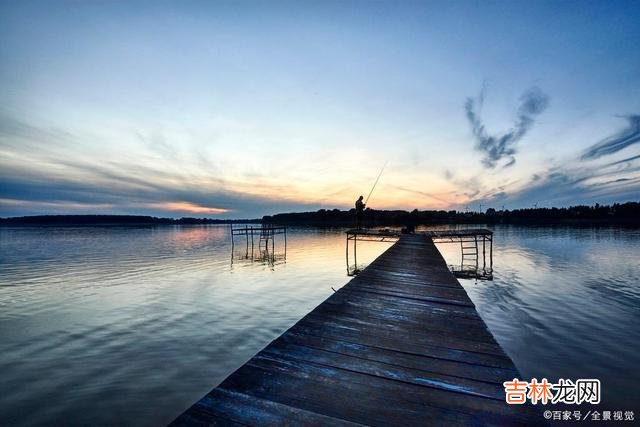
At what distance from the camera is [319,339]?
12.3ft

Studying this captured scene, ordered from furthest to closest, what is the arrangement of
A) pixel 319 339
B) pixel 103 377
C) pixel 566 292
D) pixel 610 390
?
pixel 566 292
pixel 103 377
pixel 610 390
pixel 319 339

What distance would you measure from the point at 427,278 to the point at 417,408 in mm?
6215

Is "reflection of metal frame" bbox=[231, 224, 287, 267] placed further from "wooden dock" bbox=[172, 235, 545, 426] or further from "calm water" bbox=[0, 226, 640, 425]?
"wooden dock" bbox=[172, 235, 545, 426]

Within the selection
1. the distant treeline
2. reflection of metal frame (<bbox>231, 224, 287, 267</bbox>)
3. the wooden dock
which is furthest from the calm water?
the distant treeline

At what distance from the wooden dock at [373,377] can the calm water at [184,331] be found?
3.44 metres

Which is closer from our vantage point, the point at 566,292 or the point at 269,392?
the point at 269,392

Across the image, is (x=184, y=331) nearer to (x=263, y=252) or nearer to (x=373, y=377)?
(x=373, y=377)

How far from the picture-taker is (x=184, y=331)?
8508 millimetres

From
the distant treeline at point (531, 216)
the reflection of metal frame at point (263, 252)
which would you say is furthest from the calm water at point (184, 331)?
the distant treeline at point (531, 216)

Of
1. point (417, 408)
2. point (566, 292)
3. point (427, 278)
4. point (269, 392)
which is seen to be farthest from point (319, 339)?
point (566, 292)

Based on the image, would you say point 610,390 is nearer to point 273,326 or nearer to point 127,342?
point 273,326

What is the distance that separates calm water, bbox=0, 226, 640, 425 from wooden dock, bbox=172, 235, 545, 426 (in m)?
3.44

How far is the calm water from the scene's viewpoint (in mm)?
5391

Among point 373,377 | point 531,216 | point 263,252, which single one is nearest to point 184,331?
point 373,377
